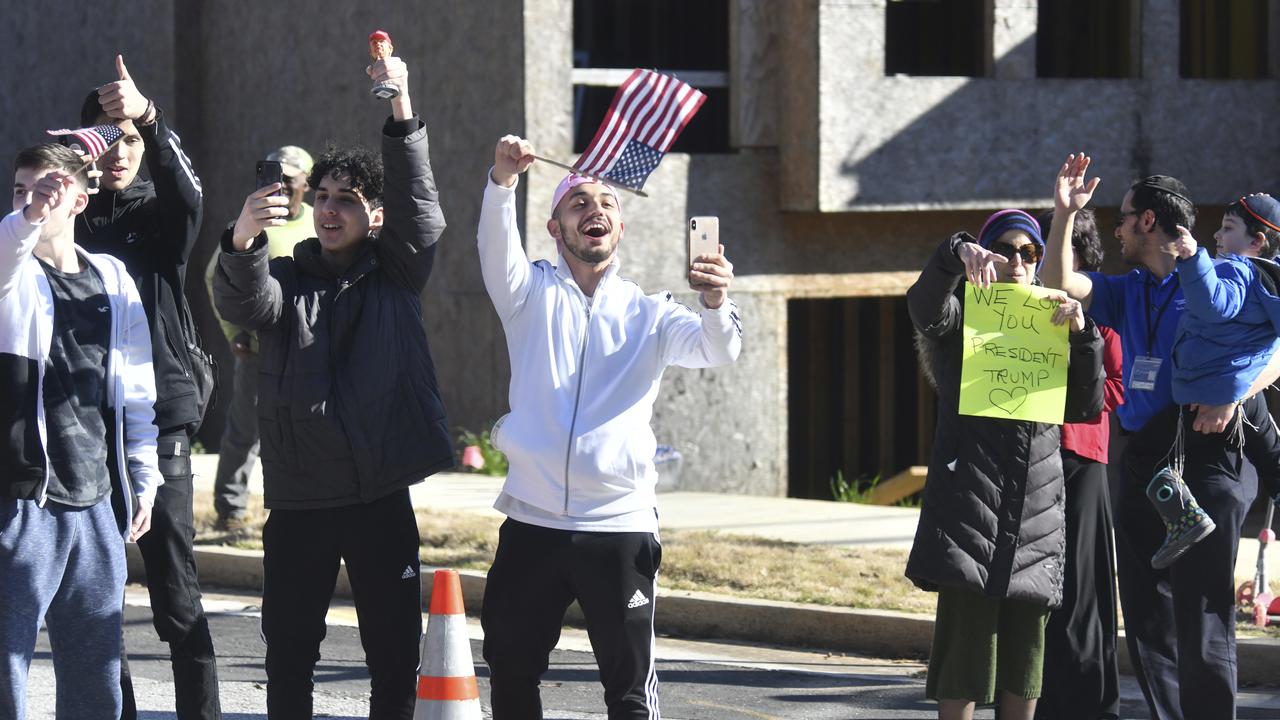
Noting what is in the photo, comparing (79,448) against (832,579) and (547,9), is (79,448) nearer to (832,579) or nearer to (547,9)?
(832,579)

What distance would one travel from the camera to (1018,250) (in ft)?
18.7

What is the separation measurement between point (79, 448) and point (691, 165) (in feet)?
30.7

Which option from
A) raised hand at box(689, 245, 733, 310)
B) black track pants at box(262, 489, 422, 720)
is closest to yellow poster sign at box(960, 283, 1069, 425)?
raised hand at box(689, 245, 733, 310)

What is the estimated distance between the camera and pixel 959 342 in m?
5.73

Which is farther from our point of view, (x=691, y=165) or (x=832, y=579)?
(x=691, y=165)

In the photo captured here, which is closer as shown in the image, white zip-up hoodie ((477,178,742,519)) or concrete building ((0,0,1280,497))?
white zip-up hoodie ((477,178,742,519))

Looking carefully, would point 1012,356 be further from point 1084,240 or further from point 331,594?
point 331,594

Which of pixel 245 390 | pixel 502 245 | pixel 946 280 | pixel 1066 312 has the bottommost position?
pixel 245 390

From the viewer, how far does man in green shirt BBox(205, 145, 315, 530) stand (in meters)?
9.28

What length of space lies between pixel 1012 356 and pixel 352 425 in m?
2.03

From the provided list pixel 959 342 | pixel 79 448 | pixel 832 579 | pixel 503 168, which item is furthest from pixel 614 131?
pixel 832 579

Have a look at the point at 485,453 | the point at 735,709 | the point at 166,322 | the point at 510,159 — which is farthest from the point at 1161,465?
the point at 485,453

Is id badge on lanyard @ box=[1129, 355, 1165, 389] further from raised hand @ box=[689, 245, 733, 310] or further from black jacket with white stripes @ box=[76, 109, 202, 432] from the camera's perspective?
black jacket with white stripes @ box=[76, 109, 202, 432]

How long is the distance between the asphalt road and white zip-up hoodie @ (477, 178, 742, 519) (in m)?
2.02
